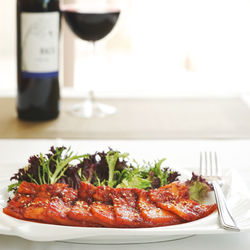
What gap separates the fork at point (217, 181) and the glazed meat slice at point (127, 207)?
118 mm

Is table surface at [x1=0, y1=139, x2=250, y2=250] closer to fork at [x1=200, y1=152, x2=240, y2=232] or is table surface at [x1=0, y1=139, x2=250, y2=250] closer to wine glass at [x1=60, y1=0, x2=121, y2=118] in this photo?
fork at [x1=200, y1=152, x2=240, y2=232]

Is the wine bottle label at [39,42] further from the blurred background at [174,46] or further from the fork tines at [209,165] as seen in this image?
the blurred background at [174,46]

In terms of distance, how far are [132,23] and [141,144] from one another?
13.8ft

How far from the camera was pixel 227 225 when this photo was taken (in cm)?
74

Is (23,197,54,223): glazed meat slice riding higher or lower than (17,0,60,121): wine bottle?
lower

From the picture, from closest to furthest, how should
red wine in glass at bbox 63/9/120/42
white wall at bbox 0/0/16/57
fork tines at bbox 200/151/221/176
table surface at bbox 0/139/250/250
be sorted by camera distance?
fork tines at bbox 200/151/221/176 < table surface at bbox 0/139/250/250 < red wine in glass at bbox 63/9/120/42 < white wall at bbox 0/0/16/57

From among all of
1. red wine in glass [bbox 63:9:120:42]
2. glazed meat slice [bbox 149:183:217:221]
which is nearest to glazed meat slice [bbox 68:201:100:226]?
glazed meat slice [bbox 149:183:217:221]

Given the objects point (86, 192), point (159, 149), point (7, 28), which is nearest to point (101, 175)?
point (86, 192)

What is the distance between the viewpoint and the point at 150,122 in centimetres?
163

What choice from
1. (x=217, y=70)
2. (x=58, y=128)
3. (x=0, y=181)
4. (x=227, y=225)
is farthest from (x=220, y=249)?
(x=217, y=70)

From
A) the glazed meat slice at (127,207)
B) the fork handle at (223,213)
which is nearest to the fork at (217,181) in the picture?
the fork handle at (223,213)

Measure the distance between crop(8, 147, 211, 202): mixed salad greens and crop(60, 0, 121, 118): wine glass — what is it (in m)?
0.75

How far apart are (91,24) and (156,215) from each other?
1042 millimetres

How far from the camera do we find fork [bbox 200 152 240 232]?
75cm
